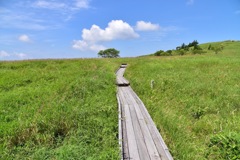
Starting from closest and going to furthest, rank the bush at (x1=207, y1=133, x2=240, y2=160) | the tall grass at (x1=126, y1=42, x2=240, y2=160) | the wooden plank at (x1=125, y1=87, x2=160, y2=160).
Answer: the wooden plank at (x1=125, y1=87, x2=160, y2=160), the bush at (x1=207, y1=133, x2=240, y2=160), the tall grass at (x1=126, y1=42, x2=240, y2=160)

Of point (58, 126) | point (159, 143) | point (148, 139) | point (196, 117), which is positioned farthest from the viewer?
point (196, 117)

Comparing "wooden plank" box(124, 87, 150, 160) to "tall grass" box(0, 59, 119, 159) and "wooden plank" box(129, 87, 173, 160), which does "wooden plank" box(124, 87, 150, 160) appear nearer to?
"wooden plank" box(129, 87, 173, 160)

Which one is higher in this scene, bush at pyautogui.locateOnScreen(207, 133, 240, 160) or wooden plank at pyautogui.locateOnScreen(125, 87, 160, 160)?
wooden plank at pyautogui.locateOnScreen(125, 87, 160, 160)

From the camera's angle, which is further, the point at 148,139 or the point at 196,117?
the point at 196,117

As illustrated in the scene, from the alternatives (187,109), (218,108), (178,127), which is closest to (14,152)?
(178,127)

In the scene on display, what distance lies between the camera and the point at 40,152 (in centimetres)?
641

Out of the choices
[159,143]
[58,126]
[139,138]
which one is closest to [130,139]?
[139,138]

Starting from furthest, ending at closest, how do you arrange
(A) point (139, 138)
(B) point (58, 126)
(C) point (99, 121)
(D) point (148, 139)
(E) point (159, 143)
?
(C) point (99, 121) < (B) point (58, 126) < (A) point (139, 138) < (D) point (148, 139) < (E) point (159, 143)

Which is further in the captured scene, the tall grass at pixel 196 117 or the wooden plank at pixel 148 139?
the tall grass at pixel 196 117

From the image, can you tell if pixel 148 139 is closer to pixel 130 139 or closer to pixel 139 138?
pixel 139 138

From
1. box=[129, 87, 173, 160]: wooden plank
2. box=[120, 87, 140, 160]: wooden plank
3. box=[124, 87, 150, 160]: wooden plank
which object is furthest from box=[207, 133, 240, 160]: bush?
box=[120, 87, 140, 160]: wooden plank

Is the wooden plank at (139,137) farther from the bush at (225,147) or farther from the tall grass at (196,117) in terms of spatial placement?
the bush at (225,147)

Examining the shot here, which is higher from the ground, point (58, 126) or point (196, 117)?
point (58, 126)

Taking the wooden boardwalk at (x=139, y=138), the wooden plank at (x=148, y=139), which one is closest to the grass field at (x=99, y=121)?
the wooden boardwalk at (x=139, y=138)
